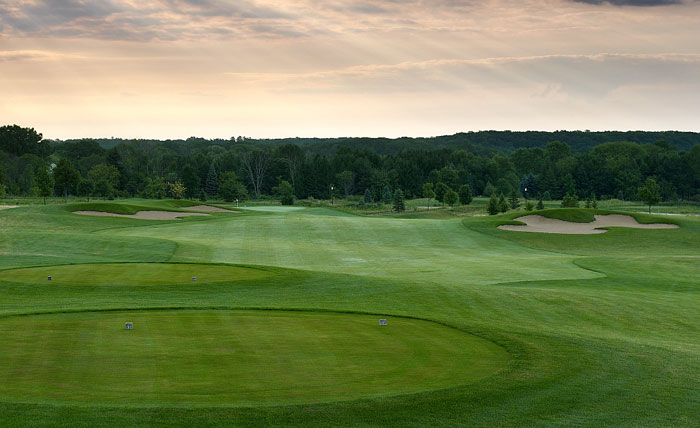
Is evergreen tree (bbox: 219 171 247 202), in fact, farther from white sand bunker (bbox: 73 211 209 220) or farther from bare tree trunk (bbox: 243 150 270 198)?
white sand bunker (bbox: 73 211 209 220)

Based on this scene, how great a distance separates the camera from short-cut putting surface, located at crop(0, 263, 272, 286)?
2123 centimetres

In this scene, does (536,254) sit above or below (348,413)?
below

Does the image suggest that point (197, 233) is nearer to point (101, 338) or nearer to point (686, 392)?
point (101, 338)

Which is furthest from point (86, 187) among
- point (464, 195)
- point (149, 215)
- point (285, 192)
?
point (464, 195)

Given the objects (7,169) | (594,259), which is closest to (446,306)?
(594,259)

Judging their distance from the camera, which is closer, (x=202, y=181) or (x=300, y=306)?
(x=300, y=306)

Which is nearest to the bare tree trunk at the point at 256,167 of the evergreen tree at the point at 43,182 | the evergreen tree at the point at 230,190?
the evergreen tree at the point at 230,190

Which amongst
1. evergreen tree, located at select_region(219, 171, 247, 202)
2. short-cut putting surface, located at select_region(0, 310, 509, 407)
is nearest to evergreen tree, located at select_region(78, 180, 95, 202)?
evergreen tree, located at select_region(219, 171, 247, 202)

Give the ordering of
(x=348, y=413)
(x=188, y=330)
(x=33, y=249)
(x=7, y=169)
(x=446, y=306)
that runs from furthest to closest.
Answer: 1. (x=7, y=169)
2. (x=33, y=249)
3. (x=446, y=306)
4. (x=188, y=330)
5. (x=348, y=413)

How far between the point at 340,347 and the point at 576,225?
45.3m

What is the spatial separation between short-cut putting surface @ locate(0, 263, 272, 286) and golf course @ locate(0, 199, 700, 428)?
80 mm

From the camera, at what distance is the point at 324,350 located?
11367mm

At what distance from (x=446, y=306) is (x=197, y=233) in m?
34.9

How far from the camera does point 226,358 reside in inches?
417
